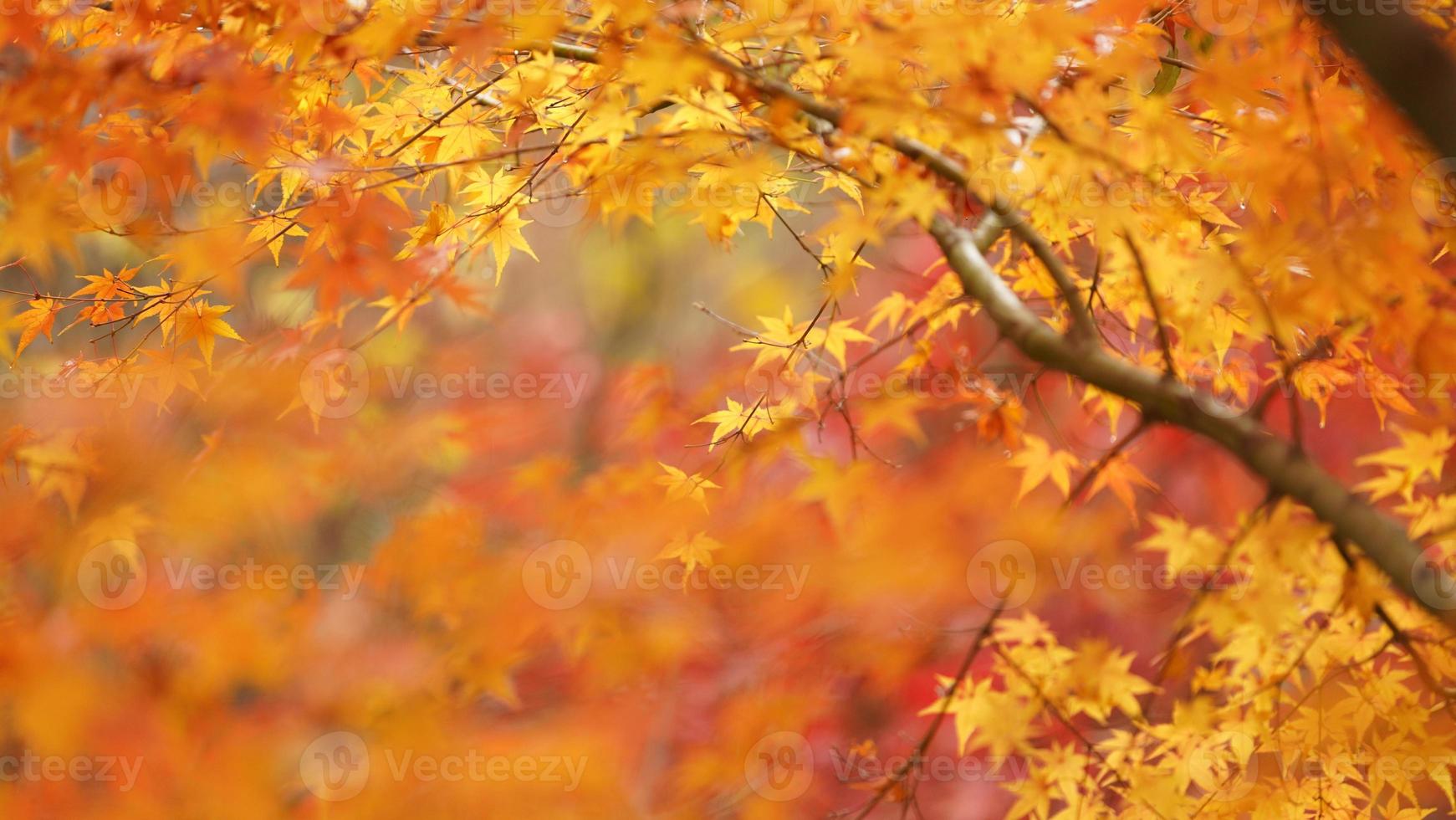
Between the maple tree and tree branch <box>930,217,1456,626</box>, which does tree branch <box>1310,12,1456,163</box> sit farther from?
tree branch <box>930,217,1456,626</box>

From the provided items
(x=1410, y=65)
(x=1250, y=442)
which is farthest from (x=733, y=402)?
(x=1410, y=65)

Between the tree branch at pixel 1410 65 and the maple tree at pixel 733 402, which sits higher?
the tree branch at pixel 1410 65

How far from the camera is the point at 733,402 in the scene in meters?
2.53

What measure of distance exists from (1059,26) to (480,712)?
9.65ft

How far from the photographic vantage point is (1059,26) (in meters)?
1.57

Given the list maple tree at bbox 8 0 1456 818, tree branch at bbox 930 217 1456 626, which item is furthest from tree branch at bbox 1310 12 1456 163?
tree branch at bbox 930 217 1456 626

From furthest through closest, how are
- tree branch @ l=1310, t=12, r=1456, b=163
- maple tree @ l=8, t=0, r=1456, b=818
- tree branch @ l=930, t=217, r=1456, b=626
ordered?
maple tree @ l=8, t=0, r=1456, b=818
tree branch @ l=930, t=217, r=1456, b=626
tree branch @ l=1310, t=12, r=1456, b=163

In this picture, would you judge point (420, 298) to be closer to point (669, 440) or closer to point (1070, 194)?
point (1070, 194)

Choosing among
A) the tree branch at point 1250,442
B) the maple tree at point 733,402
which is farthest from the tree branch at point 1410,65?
the tree branch at point 1250,442

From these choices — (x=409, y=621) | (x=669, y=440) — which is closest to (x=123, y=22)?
(x=409, y=621)

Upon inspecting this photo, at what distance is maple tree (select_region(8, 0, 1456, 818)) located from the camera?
1.57 metres

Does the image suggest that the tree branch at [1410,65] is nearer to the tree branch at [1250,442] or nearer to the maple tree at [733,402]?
the maple tree at [733,402]

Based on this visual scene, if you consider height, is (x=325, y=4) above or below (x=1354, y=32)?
below

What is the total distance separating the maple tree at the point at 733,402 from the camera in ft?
5.16
